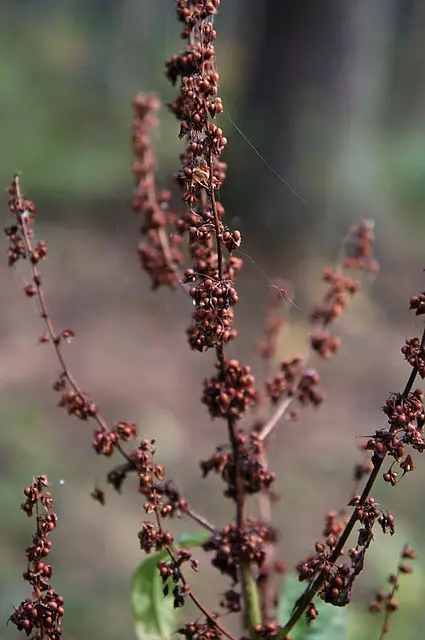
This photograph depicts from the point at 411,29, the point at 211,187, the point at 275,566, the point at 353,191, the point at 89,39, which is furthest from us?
the point at 89,39

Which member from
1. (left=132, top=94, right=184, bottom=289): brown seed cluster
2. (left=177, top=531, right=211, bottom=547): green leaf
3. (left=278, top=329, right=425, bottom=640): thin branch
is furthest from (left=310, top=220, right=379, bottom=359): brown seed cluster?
(left=278, top=329, right=425, bottom=640): thin branch

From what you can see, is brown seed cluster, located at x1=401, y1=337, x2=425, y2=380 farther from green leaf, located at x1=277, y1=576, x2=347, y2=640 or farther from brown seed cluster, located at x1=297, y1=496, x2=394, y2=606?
green leaf, located at x1=277, y1=576, x2=347, y2=640

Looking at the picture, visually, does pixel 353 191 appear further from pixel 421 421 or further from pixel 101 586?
pixel 421 421

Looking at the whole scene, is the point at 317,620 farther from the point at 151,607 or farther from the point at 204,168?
the point at 204,168

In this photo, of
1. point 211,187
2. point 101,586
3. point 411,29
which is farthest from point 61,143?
point 211,187

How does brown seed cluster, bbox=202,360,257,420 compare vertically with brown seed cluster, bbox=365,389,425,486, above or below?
above

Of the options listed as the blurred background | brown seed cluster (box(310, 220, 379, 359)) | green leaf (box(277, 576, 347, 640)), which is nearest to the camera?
green leaf (box(277, 576, 347, 640))
